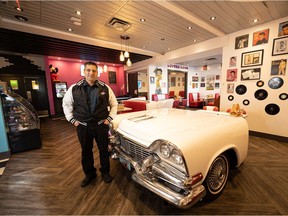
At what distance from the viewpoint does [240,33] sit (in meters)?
3.75

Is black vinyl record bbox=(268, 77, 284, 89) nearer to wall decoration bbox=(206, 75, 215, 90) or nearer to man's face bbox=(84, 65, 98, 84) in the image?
man's face bbox=(84, 65, 98, 84)

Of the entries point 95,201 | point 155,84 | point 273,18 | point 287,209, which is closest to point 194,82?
point 155,84

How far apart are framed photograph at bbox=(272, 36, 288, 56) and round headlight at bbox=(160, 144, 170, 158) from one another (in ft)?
13.2

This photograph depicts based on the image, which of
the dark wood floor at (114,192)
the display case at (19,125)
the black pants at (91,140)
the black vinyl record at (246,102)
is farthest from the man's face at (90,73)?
the black vinyl record at (246,102)

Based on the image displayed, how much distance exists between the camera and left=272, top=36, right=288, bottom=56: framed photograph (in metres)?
3.08

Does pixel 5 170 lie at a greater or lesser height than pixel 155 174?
lesser

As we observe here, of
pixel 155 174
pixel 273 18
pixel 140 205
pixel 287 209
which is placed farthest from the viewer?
pixel 273 18

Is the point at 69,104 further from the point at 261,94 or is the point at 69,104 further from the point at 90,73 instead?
the point at 261,94

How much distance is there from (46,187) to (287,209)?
9.65 feet

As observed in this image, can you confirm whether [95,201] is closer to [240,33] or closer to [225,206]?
[225,206]

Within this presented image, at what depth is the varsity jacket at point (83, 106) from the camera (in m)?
1.66

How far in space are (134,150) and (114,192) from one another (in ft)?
2.27

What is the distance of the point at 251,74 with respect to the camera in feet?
11.9

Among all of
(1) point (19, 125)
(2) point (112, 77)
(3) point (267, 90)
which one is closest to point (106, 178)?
(1) point (19, 125)
